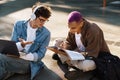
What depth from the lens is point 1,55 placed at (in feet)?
15.8

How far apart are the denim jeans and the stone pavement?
49 centimetres

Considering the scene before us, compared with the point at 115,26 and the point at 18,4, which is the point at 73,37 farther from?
the point at 18,4

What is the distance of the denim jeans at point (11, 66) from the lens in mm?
4844

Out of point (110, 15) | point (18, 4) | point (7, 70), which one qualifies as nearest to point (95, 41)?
point (7, 70)

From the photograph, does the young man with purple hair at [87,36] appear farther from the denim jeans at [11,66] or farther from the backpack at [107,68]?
the denim jeans at [11,66]

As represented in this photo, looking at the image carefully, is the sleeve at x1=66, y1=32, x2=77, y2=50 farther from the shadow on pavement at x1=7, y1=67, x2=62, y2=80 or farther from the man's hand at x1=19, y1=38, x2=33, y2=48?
the man's hand at x1=19, y1=38, x2=33, y2=48

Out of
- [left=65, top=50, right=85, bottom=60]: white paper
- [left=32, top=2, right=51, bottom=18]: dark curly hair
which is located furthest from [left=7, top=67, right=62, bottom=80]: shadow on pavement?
[left=32, top=2, right=51, bottom=18]: dark curly hair

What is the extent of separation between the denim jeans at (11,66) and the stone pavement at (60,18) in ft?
1.60

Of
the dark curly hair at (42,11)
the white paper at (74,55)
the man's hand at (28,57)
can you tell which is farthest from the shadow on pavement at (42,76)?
the dark curly hair at (42,11)

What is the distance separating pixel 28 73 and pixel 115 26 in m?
3.77

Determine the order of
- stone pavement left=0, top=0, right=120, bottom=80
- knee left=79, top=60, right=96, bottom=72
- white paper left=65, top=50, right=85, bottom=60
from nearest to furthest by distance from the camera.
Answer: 1. white paper left=65, top=50, right=85, bottom=60
2. knee left=79, top=60, right=96, bottom=72
3. stone pavement left=0, top=0, right=120, bottom=80

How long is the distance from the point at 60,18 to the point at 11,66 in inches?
189

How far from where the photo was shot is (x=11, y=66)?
4914 millimetres

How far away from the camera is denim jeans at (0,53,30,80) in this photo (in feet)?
15.9
